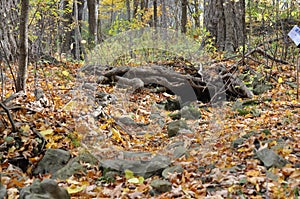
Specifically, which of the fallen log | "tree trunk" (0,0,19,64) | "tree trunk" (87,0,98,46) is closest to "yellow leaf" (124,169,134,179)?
the fallen log

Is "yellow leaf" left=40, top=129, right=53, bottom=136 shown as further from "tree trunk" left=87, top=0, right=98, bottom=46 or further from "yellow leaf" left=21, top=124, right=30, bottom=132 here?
"tree trunk" left=87, top=0, right=98, bottom=46

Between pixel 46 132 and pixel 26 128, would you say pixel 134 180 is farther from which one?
pixel 26 128

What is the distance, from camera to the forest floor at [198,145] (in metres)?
3.41

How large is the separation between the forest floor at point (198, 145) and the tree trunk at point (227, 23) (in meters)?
3.98

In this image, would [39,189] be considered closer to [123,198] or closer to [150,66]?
[123,198]

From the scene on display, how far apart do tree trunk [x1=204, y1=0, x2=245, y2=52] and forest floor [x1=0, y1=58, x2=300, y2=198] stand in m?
3.98

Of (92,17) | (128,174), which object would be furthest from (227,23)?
(128,174)

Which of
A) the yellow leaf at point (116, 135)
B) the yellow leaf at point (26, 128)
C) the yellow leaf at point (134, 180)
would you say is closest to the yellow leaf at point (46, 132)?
the yellow leaf at point (26, 128)

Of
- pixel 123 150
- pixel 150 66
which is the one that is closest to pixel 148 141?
pixel 123 150

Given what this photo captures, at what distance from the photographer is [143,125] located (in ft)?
21.2

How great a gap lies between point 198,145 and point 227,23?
6.93 metres

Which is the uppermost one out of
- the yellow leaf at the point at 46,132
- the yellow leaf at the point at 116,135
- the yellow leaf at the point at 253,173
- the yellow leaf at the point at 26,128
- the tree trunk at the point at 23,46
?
the tree trunk at the point at 23,46

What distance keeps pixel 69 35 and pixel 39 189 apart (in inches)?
489

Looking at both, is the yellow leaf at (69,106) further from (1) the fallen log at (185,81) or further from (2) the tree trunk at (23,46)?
(1) the fallen log at (185,81)
